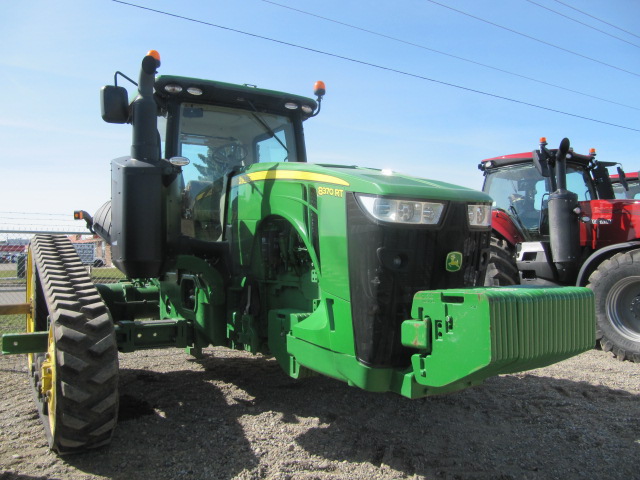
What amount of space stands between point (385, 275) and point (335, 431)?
130 cm

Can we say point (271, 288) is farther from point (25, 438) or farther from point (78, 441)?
point (25, 438)

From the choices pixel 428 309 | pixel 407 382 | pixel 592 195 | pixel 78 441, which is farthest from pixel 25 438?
pixel 592 195

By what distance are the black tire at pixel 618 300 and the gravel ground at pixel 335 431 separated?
106 cm

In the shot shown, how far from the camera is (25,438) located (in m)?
3.57

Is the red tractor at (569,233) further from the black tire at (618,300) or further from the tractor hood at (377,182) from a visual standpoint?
the tractor hood at (377,182)

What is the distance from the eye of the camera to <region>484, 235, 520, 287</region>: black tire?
6863 mm

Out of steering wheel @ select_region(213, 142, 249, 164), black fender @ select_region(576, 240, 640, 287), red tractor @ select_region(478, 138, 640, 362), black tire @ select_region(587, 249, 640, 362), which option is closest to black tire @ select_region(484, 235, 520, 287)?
red tractor @ select_region(478, 138, 640, 362)

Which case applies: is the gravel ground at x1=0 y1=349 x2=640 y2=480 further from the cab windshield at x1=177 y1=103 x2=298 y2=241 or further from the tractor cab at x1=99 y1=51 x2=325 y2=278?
the cab windshield at x1=177 y1=103 x2=298 y2=241

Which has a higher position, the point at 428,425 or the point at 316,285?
the point at 316,285

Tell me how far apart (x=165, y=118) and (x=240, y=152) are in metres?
0.63

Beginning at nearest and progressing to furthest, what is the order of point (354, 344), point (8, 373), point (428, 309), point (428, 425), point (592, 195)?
point (428, 309) → point (354, 344) → point (428, 425) → point (8, 373) → point (592, 195)

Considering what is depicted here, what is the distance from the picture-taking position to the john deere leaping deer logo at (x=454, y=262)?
311 centimetres

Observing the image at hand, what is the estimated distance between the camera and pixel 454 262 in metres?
3.14

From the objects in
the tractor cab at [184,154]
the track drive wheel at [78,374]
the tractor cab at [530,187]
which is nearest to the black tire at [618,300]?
the tractor cab at [530,187]
